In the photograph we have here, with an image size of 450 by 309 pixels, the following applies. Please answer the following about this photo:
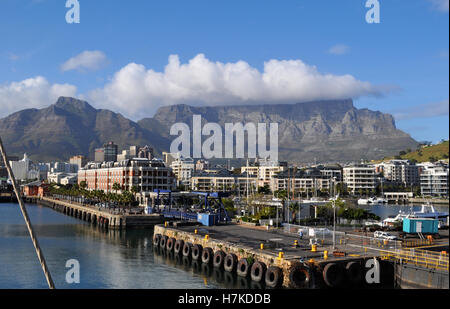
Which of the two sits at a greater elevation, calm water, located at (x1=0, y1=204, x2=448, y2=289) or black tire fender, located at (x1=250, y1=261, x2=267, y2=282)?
black tire fender, located at (x1=250, y1=261, x2=267, y2=282)

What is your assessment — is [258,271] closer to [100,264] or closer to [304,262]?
[304,262]

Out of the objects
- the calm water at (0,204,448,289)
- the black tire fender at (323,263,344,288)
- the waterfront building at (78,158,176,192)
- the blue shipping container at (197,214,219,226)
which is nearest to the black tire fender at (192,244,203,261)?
the calm water at (0,204,448,289)

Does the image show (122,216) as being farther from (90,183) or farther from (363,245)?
(90,183)

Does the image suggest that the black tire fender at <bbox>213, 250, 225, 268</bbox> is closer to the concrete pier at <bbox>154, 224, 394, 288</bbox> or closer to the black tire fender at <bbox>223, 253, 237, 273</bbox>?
the concrete pier at <bbox>154, 224, 394, 288</bbox>

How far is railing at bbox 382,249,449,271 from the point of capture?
3216cm

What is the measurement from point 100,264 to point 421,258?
32.8 metres

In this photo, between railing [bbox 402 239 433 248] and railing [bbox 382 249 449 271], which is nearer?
railing [bbox 382 249 449 271]

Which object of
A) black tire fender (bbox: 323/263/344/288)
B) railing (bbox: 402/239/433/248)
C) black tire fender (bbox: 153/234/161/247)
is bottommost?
black tire fender (bbox: 153/234/161/247)

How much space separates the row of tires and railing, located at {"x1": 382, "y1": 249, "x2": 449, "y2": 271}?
374 inches

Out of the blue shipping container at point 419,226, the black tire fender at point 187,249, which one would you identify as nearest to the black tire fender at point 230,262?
the black tire fender at point 187,249

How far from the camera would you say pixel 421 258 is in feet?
114
